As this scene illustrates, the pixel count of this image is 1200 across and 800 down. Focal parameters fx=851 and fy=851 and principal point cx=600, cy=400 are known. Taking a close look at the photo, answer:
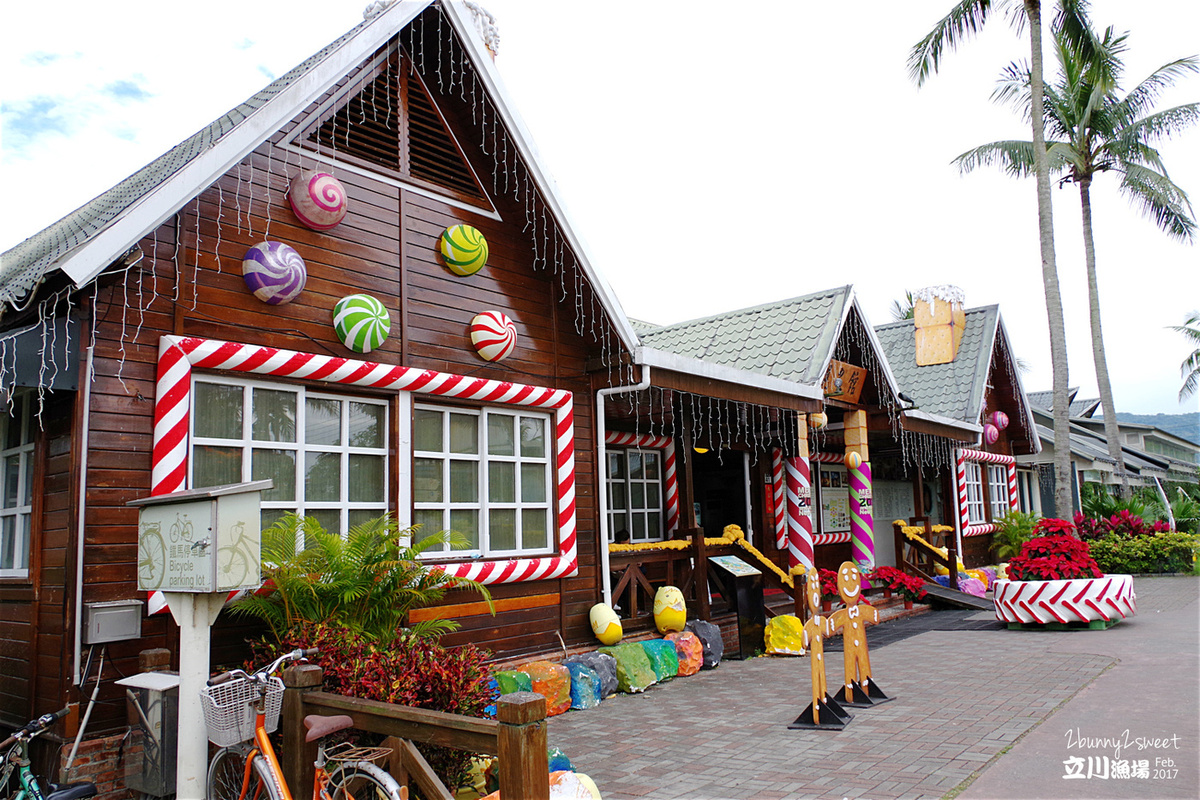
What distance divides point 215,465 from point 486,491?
8.45 ft

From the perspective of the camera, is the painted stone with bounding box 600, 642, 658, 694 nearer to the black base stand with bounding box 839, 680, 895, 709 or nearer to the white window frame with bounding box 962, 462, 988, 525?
the black base stand with bounding box 839, 680, 895, 709

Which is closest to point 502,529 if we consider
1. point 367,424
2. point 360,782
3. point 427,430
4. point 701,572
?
point 427,430

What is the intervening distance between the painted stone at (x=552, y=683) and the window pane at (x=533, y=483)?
159 centimetres

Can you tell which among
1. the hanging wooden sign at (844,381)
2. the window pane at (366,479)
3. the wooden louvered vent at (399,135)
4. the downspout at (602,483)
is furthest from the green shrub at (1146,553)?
the window pane at (366,479)

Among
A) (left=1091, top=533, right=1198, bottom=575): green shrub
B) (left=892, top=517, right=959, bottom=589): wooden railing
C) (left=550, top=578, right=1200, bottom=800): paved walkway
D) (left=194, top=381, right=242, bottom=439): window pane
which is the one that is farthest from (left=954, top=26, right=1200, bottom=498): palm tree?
(left=194, top=381, right=242, bottom=439): window pane

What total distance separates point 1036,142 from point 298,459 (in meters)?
15.2

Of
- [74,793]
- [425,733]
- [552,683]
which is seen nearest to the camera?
[425,733]

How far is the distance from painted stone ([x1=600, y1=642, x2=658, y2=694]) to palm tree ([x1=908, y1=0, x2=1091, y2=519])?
35.3ft

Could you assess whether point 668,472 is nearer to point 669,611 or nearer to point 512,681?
point 669,611

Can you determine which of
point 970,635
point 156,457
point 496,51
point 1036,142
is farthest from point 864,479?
point 156,457

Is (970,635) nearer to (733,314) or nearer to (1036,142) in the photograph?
(733,314)

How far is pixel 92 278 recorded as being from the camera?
4883mm

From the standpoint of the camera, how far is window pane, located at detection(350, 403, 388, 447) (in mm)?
6949

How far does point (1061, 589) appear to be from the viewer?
11.6m
